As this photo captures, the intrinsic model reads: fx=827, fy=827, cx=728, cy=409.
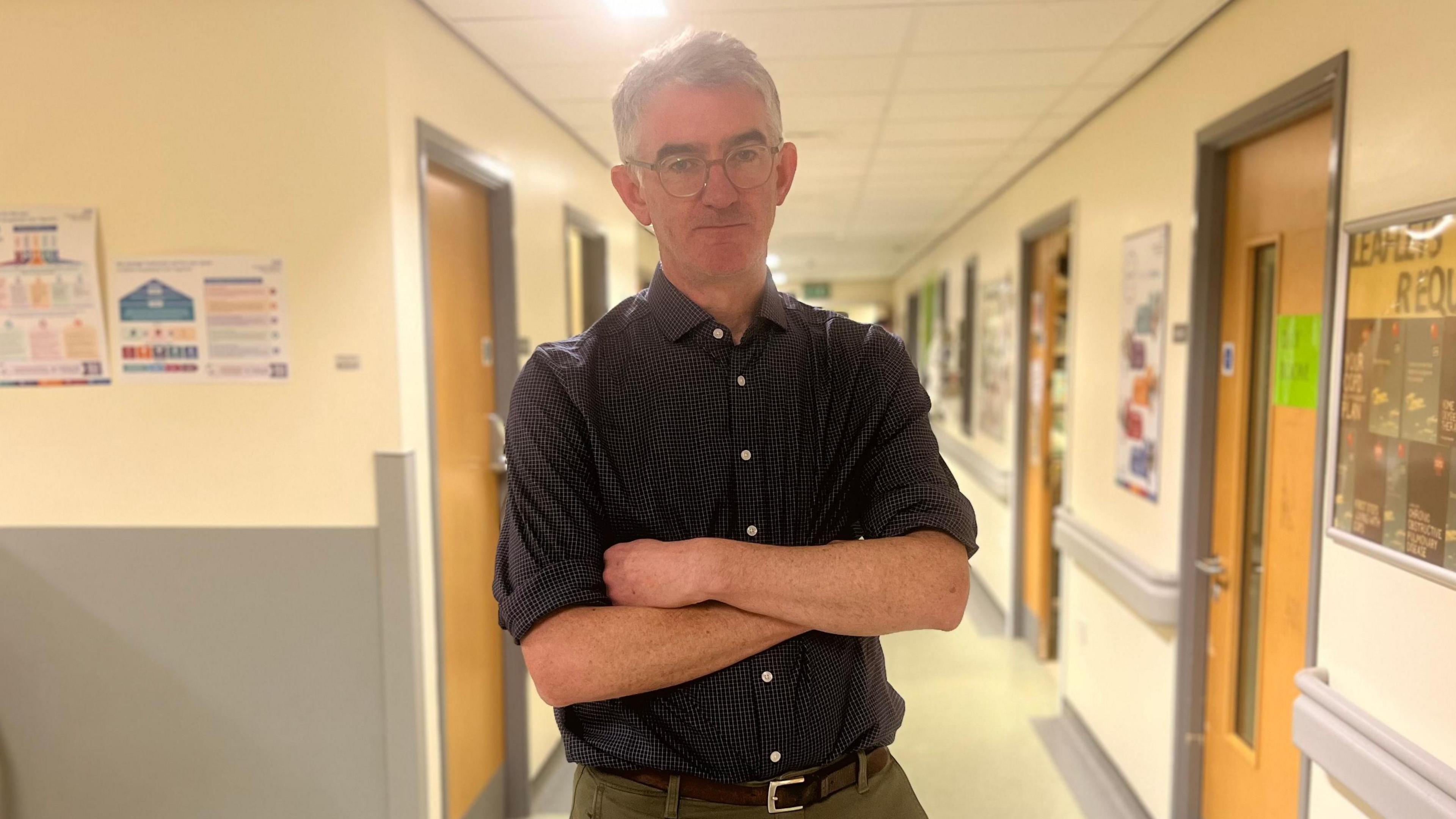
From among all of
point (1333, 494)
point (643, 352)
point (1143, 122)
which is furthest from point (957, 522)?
point (1143, 122)

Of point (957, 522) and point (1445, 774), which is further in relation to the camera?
point (1445, 774)

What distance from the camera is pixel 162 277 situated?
2.18 metres

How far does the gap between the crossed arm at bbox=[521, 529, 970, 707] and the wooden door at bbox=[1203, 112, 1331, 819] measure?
4.62ft

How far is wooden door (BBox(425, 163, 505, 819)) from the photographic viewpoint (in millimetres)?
2615

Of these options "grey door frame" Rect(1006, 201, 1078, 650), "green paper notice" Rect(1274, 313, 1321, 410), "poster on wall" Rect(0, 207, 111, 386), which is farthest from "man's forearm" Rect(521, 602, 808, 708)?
"grey door frame" Rect(1006, 201, 1078, 650)

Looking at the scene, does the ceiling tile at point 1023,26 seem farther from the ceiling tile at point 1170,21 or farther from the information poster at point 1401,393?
the information poster at point 1401,393

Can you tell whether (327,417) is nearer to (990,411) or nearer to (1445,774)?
(1445,774)

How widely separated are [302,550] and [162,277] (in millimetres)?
804

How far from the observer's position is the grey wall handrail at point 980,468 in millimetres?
5090

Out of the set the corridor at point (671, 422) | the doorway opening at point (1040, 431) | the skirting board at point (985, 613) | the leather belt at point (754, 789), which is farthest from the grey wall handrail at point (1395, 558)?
the skirting board at point (985, 613)

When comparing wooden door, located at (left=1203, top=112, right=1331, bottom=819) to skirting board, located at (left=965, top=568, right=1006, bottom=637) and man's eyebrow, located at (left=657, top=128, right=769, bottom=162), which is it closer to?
man's eyebrow, located at (left=657, top=128, right=769, bottom=162)

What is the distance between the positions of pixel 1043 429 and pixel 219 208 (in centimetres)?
403

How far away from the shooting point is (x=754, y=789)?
1065 millimetres

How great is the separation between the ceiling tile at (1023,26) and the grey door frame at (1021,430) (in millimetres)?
1584
